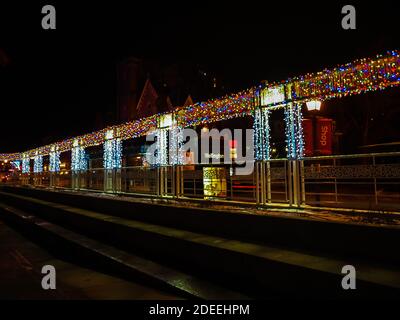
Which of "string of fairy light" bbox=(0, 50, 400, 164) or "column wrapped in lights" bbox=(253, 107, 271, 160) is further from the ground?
"string of fairy light" bbox=(0, 50, 400, 164)

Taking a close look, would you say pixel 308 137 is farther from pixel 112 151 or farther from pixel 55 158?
pixel 55 158

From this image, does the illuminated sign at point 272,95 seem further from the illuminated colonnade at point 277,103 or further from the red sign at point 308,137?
the red sign at point 308,137

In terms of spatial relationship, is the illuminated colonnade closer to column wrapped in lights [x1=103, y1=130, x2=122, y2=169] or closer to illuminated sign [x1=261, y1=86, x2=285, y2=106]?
illuminated sign [x1=261, y1=86, x2=285, y2=106]

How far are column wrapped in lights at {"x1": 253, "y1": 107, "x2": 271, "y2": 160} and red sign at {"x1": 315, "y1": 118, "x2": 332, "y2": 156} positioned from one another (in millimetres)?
1487

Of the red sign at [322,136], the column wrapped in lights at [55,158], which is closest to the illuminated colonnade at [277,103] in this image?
the red sign at [322,136]

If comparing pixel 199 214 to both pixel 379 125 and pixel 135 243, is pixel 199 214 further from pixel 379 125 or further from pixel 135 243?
pixel 379 125

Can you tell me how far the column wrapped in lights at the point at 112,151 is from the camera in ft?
44.2

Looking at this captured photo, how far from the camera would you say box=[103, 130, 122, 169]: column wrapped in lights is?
13461 mm

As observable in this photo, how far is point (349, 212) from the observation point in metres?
5.41

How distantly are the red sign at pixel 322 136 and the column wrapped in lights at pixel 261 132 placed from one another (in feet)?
4.88

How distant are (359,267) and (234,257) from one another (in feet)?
5.38

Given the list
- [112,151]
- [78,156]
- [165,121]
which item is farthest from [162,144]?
[78,156]

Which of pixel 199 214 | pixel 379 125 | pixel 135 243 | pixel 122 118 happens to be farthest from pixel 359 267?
pixel 122 118

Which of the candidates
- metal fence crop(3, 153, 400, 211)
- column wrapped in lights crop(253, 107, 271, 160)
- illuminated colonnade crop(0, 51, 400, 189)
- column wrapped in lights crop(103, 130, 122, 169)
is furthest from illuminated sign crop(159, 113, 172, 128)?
column wrapped in lights crop(103, 130, 122, 169)
